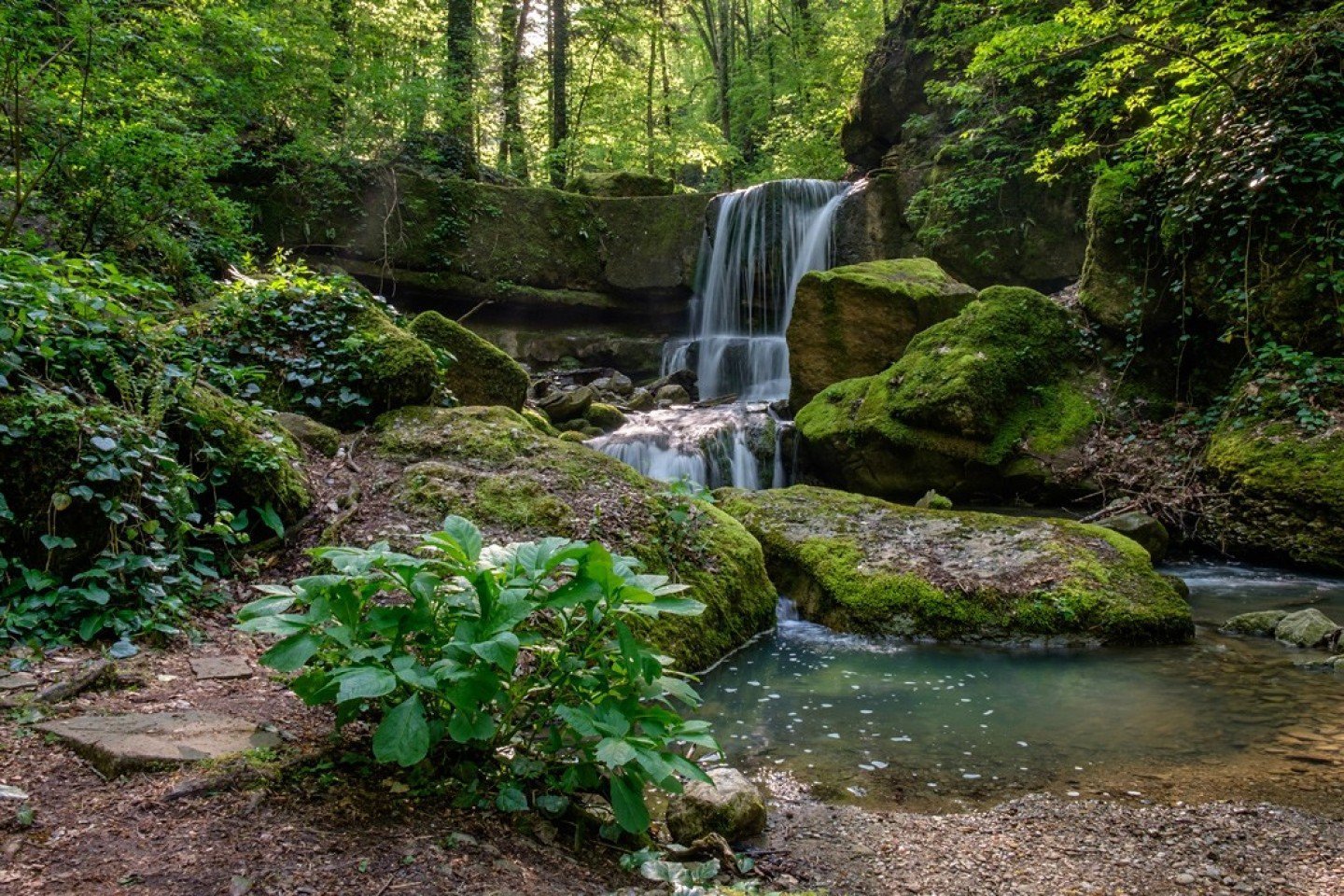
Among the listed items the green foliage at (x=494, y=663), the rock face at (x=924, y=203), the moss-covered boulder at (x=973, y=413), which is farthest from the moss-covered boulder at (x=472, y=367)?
the rock face at (x=924, y=203)

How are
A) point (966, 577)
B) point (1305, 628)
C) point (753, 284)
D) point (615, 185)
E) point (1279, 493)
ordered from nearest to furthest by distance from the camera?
point (1305, 628), point (966, 577), point (1279, 493), point (753, 284), point (615, 185)

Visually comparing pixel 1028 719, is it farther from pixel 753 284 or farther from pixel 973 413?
pixel 753 284

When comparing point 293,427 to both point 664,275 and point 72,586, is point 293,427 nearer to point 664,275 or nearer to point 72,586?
point 72,586

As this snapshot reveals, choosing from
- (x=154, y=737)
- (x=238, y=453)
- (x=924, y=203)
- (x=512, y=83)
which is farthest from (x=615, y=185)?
(x=154, y=737)

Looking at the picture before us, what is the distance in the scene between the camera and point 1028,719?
161 inches

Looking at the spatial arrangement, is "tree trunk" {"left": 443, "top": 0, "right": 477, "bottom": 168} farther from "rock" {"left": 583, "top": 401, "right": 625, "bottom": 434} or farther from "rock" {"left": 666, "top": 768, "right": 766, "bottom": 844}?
"rock" {"left": 666, "top": 768, "right": 766, "bottom": 844}

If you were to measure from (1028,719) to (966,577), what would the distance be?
1.74 m

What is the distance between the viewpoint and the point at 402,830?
1.91 metres

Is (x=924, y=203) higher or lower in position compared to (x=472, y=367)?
higher

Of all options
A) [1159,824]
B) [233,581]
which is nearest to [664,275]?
[233,581]

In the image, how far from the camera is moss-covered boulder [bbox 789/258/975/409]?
11.0 m

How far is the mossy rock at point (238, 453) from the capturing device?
396cm

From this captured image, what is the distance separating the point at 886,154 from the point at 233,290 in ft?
47.4

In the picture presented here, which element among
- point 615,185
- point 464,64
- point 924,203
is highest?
point 464,64
